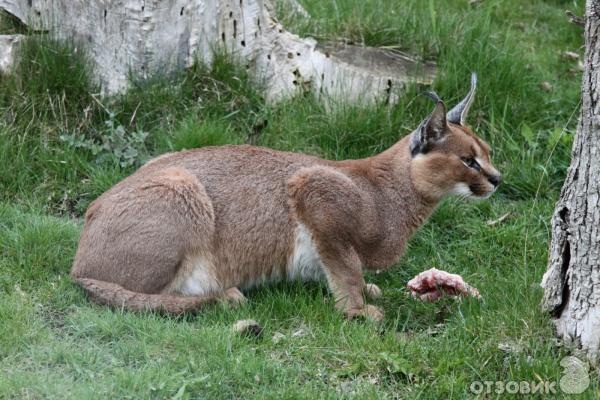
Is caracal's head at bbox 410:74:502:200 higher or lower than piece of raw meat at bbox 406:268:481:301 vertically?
higher

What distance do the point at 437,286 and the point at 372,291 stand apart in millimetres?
456

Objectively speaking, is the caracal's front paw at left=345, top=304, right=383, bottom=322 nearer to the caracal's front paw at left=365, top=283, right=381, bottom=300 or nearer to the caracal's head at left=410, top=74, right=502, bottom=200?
the caracal's front paw at left=365, top=283, right=381, bottom=300

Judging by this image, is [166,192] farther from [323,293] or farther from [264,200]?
[323,293]

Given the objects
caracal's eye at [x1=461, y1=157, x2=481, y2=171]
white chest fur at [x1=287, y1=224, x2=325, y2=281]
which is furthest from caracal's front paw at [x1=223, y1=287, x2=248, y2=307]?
caracal's eye at [x1=461, y1=157, x2=481, y2=171]

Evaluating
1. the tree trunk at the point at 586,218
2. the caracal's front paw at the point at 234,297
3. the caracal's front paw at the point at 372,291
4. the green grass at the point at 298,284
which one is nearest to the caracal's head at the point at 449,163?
the green grass at the point at 298,284

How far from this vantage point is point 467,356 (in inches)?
215

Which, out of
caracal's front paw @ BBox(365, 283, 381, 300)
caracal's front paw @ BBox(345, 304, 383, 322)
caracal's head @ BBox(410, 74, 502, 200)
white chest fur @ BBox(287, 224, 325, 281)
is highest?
caracal's head @ BBox(410, 74, 502, 200)

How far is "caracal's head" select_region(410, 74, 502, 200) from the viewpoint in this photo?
22.3 ft

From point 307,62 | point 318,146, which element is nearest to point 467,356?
point 318,146

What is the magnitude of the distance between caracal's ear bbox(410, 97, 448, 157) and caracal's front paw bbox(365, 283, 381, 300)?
3.26ft

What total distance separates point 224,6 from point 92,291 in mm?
3253

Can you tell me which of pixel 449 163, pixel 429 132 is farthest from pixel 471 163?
pixel 429 132

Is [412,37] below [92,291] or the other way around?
the other way around

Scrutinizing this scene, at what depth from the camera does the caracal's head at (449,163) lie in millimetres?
6785
